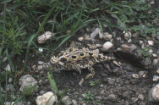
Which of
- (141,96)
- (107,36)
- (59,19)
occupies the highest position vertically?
(59,19)

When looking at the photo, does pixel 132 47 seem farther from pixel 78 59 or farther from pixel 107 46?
pixel 78 59

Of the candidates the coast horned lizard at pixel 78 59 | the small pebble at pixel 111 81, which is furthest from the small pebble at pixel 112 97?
the coast horned lizard at pixel 78 59

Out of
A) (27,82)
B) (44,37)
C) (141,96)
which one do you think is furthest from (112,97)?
(44,37)

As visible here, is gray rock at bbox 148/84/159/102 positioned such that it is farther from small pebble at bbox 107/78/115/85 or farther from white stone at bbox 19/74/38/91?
white stone at bbox 19/74/38/91

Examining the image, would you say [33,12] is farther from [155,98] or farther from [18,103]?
[155,98]

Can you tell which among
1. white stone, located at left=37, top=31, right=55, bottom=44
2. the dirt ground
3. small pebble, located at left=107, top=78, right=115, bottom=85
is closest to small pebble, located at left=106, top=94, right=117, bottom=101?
the dirt ground

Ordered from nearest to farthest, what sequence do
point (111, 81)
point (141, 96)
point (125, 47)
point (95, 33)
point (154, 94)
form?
point (154, 94) → point (141, 96) → point (111, 81) → point (125, 47) → point (95, 33)
